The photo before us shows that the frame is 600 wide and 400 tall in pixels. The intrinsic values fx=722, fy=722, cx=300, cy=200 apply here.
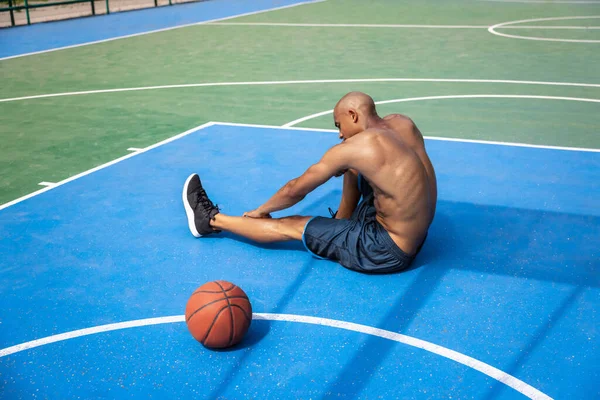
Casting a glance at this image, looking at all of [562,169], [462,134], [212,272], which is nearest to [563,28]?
[462,134]

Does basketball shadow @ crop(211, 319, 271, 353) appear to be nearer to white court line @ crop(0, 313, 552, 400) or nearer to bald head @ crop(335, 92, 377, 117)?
white court line @ crop(0, 313, 552, 400)

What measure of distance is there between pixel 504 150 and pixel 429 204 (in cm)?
345

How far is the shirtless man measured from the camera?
5.16 meters

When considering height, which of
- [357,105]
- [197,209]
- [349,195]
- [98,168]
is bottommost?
[98,168]

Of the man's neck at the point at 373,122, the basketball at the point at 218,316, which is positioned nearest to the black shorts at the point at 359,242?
the man's neck at the point at 373,122

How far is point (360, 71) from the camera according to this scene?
42.9 feet

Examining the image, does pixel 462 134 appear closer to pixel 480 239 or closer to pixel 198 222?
pixel 480 239

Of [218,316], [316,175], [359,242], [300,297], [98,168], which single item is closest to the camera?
[218,316]

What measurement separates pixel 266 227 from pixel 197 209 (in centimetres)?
74

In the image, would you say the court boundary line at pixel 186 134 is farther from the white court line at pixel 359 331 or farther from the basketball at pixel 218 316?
the basketball at pixel 218 316

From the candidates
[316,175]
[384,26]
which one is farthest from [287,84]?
[384,26]

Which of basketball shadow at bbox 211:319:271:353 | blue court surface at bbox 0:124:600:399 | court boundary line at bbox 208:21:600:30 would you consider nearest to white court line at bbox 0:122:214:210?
blue court surface at bbox 0:124:600:399

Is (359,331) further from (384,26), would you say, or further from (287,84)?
(384,26)

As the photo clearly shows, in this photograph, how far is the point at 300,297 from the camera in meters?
5.14
